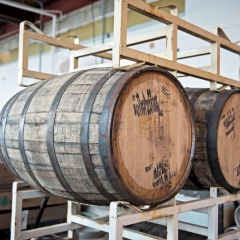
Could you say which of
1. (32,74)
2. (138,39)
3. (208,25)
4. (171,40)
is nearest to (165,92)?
(171,40)

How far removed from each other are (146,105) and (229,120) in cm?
80

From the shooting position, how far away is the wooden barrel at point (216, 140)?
6.90 feet

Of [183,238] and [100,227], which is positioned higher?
[100,227]

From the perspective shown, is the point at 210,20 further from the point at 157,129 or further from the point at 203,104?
the point at 157,129

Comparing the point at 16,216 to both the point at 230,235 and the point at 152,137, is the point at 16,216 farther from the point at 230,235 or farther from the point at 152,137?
the point at 230,235

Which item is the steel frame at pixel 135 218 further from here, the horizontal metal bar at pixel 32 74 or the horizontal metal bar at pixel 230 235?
the horizontal metal bar at pixel 32 74

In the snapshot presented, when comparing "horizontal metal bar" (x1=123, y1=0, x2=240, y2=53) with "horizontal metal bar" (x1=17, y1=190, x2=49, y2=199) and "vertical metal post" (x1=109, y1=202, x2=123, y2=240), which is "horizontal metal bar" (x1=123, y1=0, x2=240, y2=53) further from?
"horizontal metal bar" (x1=17, y1=190, x2=49, y2=199)

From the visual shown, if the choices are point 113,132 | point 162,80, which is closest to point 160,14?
point 162,80

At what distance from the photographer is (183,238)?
2471 mm

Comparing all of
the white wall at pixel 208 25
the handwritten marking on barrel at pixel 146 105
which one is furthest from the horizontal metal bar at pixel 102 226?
the white wall at pixel 208 25

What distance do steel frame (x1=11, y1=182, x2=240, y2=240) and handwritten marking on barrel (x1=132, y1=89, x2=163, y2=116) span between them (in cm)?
44

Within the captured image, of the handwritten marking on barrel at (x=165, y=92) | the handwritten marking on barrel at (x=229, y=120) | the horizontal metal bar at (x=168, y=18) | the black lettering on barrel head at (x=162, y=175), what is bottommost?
the black lettering on barrel head at (x=162, y=175)

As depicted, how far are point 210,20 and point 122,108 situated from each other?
2.46 m

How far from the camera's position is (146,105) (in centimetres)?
166
